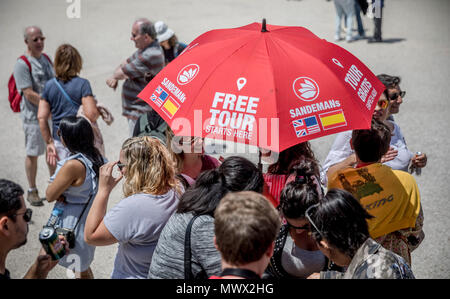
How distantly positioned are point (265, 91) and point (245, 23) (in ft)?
34.9

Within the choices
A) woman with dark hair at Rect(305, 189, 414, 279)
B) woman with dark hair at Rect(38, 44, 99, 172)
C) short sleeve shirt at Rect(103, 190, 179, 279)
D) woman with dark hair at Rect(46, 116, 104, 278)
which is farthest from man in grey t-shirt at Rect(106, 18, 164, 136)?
woman with dark hair at Rect(305, 189, 414, 279)

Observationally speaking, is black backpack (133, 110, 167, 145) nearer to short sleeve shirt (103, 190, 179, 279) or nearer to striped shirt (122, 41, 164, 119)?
striped shirt (122, 41, 164, 119)


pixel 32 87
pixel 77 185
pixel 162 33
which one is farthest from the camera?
pixel 162 33

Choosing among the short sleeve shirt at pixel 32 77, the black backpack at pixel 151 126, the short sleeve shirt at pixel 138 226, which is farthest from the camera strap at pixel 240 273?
the short sleeve shirt at pixel 32 77

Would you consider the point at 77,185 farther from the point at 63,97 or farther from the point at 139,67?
the point at 139,67

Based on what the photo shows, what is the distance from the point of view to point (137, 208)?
2.85 m

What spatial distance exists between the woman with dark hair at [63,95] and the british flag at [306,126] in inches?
111

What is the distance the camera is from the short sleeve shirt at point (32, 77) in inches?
221

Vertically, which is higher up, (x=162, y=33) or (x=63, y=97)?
(x=162, y=33)

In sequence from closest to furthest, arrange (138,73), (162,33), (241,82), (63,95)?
(241,82) → (63,95) → (138,73) → (162,33)

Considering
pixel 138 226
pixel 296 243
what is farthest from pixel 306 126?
pixel 138 226

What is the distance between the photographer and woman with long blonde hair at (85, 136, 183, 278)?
283cm

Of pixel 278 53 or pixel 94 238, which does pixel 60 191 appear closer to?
pixel 94 238
